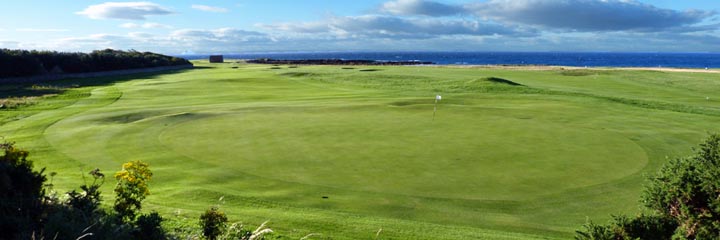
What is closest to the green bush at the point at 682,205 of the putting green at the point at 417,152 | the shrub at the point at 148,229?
the putting green at the point at 417,152

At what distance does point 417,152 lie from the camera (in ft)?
43.6

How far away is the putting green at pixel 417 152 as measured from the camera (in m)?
10.6

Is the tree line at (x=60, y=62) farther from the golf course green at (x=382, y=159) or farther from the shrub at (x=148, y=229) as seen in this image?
the shrub at (x=148, y=229)

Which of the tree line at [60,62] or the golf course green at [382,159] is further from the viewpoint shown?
the tree line at [60,62]

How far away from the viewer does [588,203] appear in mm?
9500

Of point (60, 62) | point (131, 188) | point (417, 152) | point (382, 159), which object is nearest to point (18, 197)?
point (131, 188)

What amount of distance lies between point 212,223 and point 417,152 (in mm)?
7824

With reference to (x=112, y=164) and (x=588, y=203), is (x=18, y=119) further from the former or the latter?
(x=588, y=203)

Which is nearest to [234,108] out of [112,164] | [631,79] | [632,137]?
[112,164]

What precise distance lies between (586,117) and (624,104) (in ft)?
25.3

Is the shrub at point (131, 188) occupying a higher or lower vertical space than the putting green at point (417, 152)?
higher

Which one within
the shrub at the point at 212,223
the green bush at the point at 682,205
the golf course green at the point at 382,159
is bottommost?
the golf course green at the point at 382,159

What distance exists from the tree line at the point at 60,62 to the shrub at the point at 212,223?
46.7 meters

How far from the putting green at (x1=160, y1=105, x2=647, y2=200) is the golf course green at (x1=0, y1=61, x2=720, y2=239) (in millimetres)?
51
